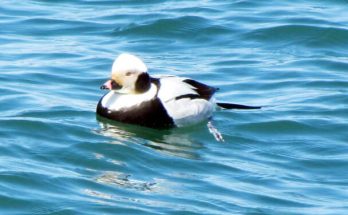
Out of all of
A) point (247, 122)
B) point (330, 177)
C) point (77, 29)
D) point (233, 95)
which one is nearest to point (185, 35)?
point (77, 29)

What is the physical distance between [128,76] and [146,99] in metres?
0.27

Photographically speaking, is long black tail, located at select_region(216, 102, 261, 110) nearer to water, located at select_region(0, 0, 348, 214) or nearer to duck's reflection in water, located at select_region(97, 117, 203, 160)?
water, located at select_region(0, 0, 348, 214)

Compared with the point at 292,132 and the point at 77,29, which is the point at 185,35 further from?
the point at 292,132

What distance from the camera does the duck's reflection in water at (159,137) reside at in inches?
A: 498

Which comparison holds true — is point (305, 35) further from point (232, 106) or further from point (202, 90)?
point (202, 90)

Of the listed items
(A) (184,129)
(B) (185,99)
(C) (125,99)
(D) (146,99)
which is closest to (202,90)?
(B) (185,99)

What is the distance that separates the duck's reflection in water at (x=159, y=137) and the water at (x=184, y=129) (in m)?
0.02

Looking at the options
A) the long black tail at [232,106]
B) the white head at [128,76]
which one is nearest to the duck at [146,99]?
the white head at [128,76]

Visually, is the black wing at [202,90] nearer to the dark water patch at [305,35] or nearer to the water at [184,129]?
the water at [184,129]

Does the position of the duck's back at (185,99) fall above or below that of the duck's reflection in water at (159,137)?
above

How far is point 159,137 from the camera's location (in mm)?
13227

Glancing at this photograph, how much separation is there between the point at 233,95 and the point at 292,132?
156cm

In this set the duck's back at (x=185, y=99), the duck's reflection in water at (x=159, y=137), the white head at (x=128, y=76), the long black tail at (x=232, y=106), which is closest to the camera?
the duck's reflection in water at (x=159, y=137)

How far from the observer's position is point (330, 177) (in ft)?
39.3
